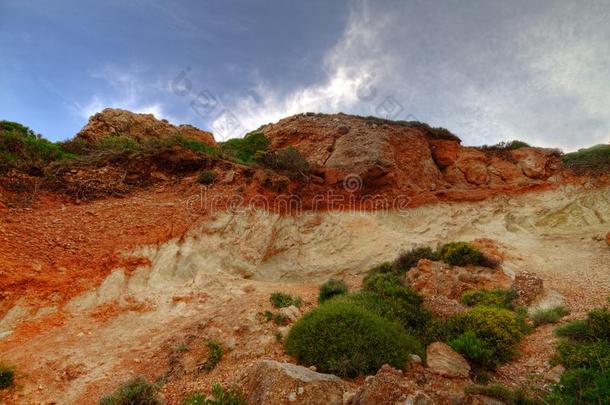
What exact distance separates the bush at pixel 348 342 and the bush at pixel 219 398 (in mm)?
1718

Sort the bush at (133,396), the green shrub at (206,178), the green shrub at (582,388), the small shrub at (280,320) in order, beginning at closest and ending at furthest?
the green shrub at (582,388) < the bush at (133,396) < the small shrub at (280,320) < the green shrub at (206,178)

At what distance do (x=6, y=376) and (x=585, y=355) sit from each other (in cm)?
1080

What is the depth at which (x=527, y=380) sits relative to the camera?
22.2 feet

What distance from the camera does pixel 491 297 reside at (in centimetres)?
1074

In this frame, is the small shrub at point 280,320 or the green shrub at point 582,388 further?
the small shrub at point 280,320

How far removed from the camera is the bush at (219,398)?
579 cm

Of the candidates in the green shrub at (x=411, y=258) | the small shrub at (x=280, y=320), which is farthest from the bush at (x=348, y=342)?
the green shrub at (x=411, y=258)

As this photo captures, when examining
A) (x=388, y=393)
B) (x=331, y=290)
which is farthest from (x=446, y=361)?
(x=331, y=290)

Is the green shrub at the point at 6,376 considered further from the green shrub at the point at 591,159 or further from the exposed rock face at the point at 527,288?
the green shrub at the point at 591,159

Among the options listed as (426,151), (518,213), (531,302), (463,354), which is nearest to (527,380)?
(463,354)

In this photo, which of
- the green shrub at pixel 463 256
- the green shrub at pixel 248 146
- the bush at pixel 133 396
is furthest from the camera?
the green shrub at pixel 248 146

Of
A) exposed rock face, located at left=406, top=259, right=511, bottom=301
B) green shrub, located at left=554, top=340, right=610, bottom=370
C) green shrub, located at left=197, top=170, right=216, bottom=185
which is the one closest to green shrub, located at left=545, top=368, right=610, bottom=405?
green shrub, located at left=554, top=340, right=610, bottom=370

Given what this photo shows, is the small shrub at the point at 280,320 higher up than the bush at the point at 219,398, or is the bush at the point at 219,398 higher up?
the small shrub at the point at 280,320

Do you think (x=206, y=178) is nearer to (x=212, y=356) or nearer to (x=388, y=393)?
(x=212, y=356)
